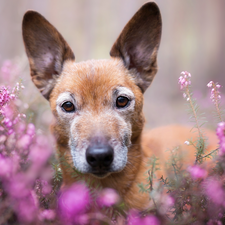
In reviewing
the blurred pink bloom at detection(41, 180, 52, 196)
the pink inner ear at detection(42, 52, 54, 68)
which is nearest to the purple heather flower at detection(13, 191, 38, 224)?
the blurred pink bloom at detection(41, 180, 52, 196)

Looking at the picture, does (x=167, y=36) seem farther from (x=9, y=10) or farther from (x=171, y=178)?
(x=171, y=178)

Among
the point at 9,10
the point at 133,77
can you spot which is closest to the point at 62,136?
the point at 133,77

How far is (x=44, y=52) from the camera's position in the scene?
3.40m

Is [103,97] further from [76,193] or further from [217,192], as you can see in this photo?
[217,192]

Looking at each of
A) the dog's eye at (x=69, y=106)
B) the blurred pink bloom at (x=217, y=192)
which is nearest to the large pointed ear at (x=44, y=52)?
the dog's eye at (x=69, y=106)

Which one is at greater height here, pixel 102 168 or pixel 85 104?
pixel 85 104

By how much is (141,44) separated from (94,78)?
0.96 metres

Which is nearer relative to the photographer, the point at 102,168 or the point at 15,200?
the point at 15,200

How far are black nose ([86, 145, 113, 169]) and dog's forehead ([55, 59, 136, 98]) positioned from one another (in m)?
0.74

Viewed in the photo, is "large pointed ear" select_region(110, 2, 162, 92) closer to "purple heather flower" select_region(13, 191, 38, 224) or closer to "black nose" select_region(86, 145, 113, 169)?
"black nose" select_region(86, 145, 113, 169)

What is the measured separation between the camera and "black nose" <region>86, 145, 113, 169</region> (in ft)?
7.52

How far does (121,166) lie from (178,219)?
0.94 m

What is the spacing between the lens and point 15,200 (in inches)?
63.0

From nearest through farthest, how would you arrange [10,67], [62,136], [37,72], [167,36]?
[62,136] < [37,72] < [10,67] < [167,36]
